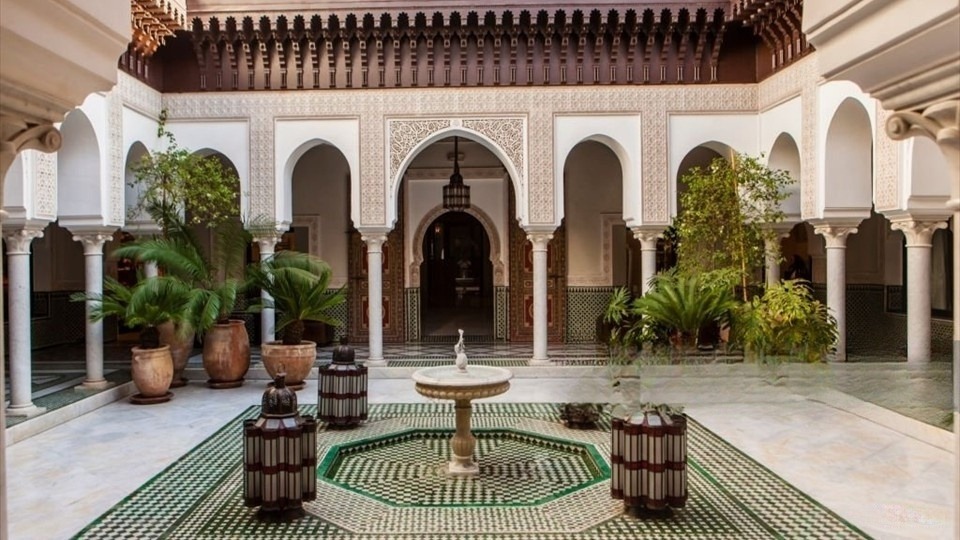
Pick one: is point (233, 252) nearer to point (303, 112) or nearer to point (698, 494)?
point (303, 112)

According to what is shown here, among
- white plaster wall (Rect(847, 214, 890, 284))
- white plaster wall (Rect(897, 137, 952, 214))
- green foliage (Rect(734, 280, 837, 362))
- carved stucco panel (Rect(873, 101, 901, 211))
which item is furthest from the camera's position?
white plaster wall (Rect(847, 214, 890, 284))

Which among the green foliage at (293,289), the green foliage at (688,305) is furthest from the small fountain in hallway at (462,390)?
the green foliage at (293,289)

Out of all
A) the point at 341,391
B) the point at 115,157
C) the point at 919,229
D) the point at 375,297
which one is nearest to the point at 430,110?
the point at 375,297

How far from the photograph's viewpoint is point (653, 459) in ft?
11.3

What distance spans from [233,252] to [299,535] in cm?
474

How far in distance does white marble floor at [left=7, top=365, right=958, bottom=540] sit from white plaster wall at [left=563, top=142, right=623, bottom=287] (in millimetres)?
2933

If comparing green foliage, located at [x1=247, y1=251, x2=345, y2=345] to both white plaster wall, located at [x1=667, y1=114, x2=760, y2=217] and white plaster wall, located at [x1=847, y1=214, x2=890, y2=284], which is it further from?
white plaster wall, located at [x1=847, y1=214, x2=890, y2=284]

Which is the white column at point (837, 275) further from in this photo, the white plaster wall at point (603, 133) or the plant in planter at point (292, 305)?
the plant in planter at point (292, 305)

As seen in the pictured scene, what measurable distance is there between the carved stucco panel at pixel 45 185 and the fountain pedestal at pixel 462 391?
357 cm

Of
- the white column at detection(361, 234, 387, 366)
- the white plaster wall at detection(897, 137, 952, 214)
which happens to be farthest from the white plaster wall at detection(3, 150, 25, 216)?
the white plaster wall at detection(897, 137, 952, 214)

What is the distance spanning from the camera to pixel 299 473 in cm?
351

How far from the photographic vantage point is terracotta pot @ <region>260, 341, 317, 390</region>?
23.1 feet

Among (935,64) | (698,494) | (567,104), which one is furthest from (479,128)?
(935,64)

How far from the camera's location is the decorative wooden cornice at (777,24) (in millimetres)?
6913
